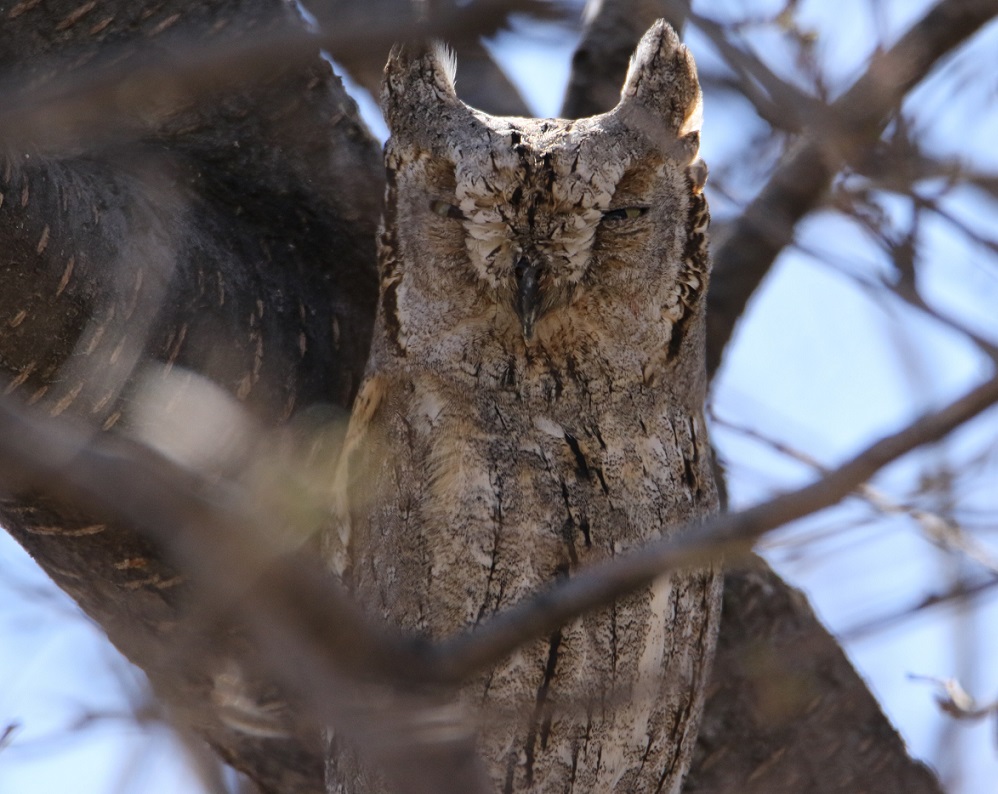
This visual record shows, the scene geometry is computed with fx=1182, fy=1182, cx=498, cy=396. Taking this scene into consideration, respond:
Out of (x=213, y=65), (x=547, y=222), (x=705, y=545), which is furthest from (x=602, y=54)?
(x=705, y=545)

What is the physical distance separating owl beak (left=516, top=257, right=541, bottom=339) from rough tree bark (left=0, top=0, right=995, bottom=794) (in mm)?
571

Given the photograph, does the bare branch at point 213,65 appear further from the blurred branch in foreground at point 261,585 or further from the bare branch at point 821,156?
the bare branch at point 821,156

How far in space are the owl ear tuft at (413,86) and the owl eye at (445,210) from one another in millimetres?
211

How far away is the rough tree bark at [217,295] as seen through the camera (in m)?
2.25

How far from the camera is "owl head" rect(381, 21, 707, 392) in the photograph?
2561mm

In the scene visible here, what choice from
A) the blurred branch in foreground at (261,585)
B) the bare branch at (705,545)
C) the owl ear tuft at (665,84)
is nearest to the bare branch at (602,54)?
the owl ear tuft at (665,84)

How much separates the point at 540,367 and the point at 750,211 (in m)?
0.58

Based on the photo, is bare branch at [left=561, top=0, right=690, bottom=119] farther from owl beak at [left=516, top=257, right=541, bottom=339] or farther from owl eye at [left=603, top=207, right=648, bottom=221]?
owl beak at [left=516, top=257, right=541, bottom=339]

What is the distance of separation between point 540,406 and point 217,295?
76cm

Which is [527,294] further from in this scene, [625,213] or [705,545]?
[705,545]

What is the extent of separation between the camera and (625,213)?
105 inches

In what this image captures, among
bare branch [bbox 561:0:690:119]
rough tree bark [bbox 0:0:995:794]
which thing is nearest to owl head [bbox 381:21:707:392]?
rough tree bark [bbox 0:0:995:794]

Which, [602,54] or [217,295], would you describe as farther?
[602,54]

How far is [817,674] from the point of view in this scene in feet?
10.3
